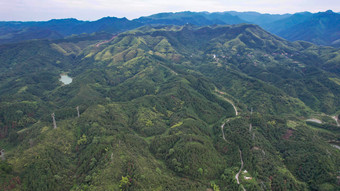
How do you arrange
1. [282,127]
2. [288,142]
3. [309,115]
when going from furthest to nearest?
[309,115] < [282,127] < [288,142]

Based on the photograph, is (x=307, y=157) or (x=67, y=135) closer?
(x=307, y=157)

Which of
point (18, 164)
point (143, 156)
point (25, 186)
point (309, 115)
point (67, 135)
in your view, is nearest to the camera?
point (25, 186)

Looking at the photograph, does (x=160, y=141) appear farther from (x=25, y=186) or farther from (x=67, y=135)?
(x=25, y=186)

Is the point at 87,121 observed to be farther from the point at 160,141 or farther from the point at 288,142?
the point at 288,142

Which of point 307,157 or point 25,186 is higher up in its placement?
point 25,186

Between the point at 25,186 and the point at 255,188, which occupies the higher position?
the point at 25,186

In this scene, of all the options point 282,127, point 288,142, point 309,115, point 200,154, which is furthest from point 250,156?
point 309,115

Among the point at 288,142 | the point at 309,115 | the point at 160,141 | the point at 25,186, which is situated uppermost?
the point at 25,186

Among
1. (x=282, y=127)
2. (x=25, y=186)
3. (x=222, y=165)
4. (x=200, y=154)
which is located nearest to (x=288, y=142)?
(x=282, y=127)

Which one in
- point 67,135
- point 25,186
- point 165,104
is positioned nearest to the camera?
point 25,186
